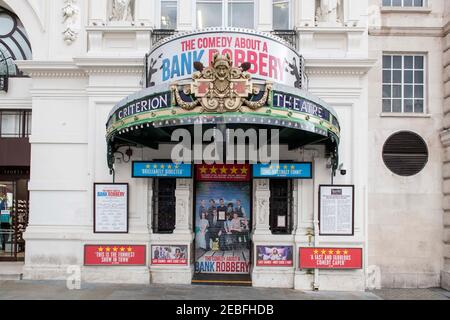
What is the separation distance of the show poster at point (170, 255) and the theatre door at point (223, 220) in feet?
2.46

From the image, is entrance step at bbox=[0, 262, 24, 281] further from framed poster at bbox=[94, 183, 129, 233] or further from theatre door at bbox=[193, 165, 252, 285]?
theatre door at bbox=[193, 165, 252, 285]

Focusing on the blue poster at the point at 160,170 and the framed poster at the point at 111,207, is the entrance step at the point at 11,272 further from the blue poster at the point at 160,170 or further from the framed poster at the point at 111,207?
the blue poster at the point at 160,170

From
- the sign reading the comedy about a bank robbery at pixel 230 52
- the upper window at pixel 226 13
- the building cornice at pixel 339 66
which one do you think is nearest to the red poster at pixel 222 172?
the sign reading the comedy about a bank robbery at pixel 230 52

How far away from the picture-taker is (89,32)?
44.2 feet

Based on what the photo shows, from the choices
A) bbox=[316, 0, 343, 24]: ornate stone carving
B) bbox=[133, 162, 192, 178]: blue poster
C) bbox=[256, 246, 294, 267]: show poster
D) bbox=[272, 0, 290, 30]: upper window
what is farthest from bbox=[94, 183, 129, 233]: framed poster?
bbox=[316, 0, 343, 24]: ornate stone carving

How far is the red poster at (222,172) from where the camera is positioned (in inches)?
539

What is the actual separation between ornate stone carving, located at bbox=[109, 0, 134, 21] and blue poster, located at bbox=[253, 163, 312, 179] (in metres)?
5.46

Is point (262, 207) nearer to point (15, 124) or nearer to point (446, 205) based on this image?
point (446, 205)

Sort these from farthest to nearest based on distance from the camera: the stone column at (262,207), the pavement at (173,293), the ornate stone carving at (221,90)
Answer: the stone column at (262,207)
the pavement at (173,293)
the ornate stone carving at (221,90)

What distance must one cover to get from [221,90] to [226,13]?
4.75 m

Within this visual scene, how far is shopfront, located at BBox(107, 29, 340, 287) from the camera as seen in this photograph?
10.3 m

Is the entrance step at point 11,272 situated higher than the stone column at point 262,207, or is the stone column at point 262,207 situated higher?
the stone column at point 262,207

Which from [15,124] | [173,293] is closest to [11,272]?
[15,124]

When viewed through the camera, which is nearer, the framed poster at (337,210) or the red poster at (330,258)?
the red poster at (330,258)
